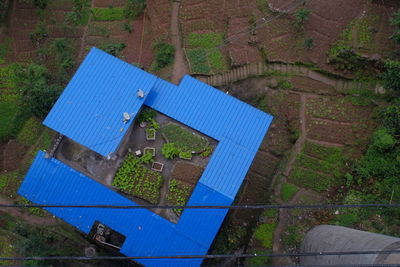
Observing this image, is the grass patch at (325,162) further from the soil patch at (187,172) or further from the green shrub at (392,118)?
the soil patch at (187,172)

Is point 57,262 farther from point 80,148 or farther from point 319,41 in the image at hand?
point 319,41

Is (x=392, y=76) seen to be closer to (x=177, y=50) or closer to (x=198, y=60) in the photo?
(x=198, y=60)

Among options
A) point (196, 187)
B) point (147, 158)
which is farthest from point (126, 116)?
point (196, 187)

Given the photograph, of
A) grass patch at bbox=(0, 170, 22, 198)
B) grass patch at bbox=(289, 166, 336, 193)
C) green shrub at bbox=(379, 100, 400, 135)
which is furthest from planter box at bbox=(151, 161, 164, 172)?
green shrub at bbox=(379, 100, 400, 135)

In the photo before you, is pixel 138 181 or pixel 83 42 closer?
pixel 138 181

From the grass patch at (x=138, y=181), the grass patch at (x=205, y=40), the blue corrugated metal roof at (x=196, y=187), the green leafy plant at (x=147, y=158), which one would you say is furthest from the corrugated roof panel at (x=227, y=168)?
the grass patch at (x=205, y=40)

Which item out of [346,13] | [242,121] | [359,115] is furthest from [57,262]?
[346,13]
